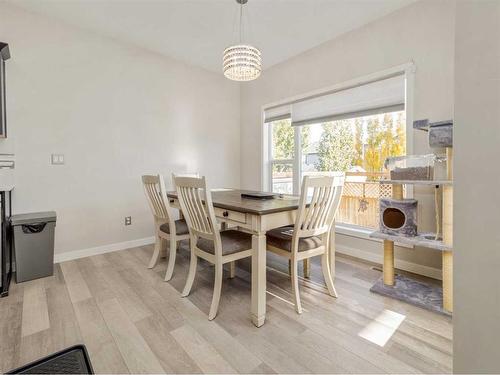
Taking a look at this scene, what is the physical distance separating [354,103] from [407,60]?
599mm

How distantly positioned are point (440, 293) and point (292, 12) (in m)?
2.89

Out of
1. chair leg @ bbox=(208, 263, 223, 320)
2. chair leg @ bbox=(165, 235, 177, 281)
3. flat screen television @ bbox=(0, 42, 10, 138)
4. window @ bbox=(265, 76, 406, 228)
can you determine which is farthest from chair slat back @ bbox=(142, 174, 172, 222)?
window @ bbox=(265, 76, 406, 228)

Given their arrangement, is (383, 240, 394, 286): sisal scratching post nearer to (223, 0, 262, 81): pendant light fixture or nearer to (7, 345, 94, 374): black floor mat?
(223, 0, 262, 81): pendant light fixture

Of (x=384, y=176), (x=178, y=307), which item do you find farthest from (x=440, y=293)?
(x=178, y=307)

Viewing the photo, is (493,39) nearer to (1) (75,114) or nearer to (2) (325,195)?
(2) (325,195)

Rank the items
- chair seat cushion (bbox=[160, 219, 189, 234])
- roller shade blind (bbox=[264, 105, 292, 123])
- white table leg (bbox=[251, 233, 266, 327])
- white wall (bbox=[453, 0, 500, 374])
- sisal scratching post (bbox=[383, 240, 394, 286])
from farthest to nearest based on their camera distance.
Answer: roller shade blind (bbox=[264, 105, 292, 123]) → chair seat cushion (bbox=[160, 219, 189, 234]) → sisal scratching post (bbox=[383, 240, 394, 286]) → white table leg (bbox=[251, 233, 266, 327]) → white wall (bbox=[453, 0, 500, 374])

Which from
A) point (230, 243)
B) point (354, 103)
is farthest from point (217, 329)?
point (354, 103)

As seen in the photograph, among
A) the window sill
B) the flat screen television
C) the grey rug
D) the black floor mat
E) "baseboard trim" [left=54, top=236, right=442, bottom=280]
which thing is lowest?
the grey rug

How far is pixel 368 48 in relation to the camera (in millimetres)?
2693

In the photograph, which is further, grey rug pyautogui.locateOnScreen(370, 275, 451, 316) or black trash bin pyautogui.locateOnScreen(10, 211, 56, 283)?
black trash bin pyautogui.locateOnScreen(10, 211, 56, 283)

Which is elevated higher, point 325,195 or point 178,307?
point 325,195

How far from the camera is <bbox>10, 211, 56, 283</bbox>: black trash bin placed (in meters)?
2.26

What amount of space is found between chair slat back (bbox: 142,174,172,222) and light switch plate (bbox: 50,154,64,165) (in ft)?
3.66

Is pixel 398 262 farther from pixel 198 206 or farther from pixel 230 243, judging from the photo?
pixel 198 206
